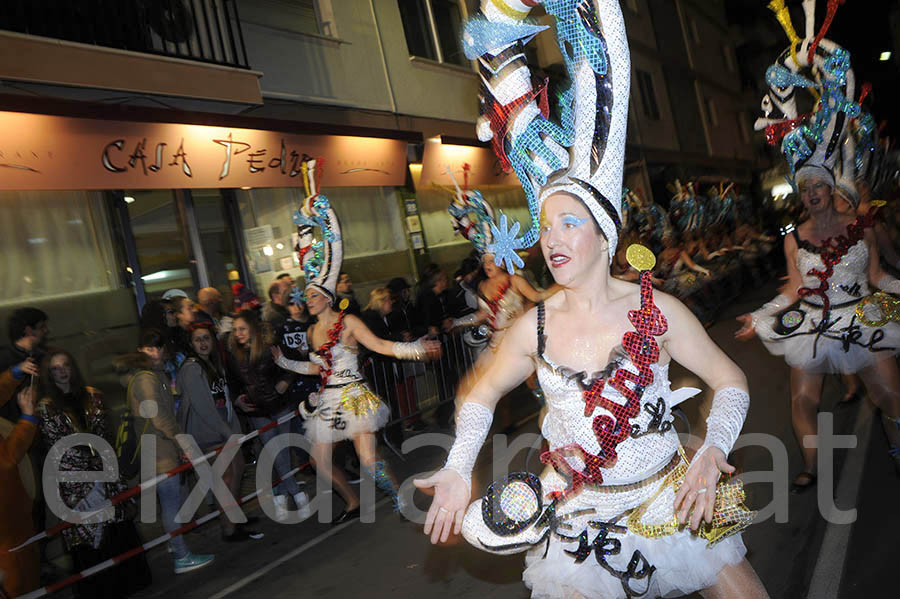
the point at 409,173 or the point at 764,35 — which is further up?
the point at 764,35

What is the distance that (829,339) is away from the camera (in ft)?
17.8

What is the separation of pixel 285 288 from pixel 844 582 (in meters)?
6.61

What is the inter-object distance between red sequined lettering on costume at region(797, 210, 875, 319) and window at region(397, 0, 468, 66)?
10707 mm

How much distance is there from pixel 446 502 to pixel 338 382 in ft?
12.7

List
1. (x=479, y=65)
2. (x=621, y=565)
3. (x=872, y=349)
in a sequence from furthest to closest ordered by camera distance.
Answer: (x=872, y=349), (x=479, y=65), (x=621, y=565)

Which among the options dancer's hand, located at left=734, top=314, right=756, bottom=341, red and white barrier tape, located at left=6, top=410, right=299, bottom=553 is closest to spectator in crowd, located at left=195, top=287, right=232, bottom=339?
red and white barrier tape, located at left=6, top=410, right=299, bottom=553

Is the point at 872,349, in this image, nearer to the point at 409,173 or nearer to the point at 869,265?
the point at 869,265

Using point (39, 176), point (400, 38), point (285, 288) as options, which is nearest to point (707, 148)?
point (400, 38)

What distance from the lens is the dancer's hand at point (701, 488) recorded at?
2.37 meters

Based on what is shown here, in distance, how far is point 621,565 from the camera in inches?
98.7

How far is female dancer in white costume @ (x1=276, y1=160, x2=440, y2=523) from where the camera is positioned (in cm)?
612

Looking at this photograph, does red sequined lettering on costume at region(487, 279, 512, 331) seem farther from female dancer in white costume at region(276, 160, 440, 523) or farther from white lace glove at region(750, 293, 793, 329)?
white lace glove at region(750, 293, 793, 329)

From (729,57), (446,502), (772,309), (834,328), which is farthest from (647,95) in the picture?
(446,502)

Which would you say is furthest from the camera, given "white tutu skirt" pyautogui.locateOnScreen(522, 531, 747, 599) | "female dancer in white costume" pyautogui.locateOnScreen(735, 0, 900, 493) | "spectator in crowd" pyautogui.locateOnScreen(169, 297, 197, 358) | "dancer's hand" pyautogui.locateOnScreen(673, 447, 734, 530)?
"spectator in crowd" pyautogui.locateOnScreen(169, 297, 197, 358)
